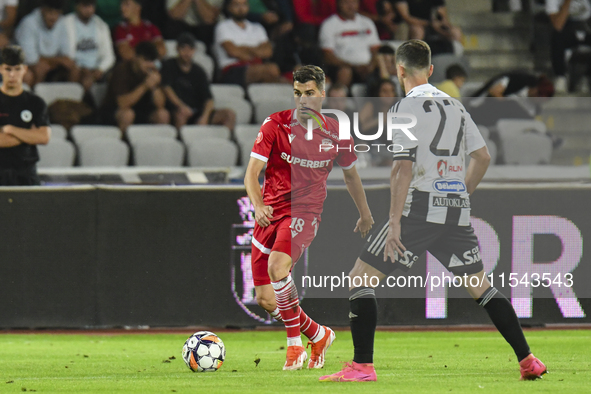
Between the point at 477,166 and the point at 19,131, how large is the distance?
4.95m

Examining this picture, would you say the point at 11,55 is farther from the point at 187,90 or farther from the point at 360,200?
the point at 187,90

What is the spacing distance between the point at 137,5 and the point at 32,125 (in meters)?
4.77

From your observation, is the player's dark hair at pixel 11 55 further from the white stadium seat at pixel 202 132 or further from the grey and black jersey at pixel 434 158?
the grey and black jersey at pixel 434 158

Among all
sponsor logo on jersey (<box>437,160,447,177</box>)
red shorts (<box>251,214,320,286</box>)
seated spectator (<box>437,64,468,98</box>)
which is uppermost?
seated spectator (<box>437,64,468,98</box>)

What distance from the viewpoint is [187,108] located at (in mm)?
12914

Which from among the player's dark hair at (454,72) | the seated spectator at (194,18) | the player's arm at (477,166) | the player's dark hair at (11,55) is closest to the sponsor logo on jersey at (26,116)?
the player's dark hair at (11,55)

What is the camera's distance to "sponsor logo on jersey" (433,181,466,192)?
5.71 m

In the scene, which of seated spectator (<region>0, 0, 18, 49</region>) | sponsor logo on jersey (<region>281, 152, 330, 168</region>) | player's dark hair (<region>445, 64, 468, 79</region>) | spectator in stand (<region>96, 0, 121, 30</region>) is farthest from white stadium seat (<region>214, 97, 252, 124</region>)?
sponsor logo on jersey (<region>281, 152, 330, 168</region>)

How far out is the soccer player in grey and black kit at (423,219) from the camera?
5.60 m

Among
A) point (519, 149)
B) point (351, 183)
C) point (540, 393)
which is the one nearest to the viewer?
point (540, 393)

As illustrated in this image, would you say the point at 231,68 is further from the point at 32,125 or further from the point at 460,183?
the point at 460,183

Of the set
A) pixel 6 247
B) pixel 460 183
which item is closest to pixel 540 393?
pixel 460 183

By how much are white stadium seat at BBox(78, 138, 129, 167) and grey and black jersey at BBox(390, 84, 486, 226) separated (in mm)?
6714

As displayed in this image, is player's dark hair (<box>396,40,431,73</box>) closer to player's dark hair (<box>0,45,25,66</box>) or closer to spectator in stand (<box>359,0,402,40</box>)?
player's dark hair (<box>0,45,25,66</box>)
